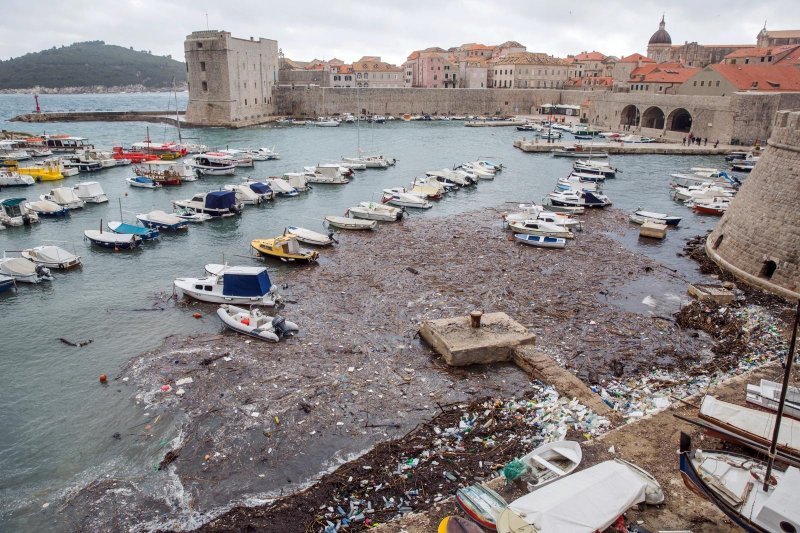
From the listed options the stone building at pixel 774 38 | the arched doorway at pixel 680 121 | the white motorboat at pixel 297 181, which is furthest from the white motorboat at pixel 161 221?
the stone building at pixel 774 38

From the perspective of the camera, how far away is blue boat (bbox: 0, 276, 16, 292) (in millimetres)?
19531

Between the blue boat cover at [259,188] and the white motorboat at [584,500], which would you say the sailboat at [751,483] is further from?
the blue boat cover at [259,188]

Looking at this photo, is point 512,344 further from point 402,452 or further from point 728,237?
point 728,237

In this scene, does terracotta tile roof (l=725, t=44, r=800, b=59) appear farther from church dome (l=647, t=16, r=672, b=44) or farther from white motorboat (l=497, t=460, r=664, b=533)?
white motorboat (l=497, t=460, r=664, b=533)

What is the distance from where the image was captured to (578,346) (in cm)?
1487

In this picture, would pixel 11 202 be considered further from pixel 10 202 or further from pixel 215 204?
pixel 215 204

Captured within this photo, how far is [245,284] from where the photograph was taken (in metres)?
17.9

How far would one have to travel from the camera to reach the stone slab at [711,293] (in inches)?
678

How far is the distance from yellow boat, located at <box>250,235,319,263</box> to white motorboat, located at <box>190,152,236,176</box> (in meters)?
23.9

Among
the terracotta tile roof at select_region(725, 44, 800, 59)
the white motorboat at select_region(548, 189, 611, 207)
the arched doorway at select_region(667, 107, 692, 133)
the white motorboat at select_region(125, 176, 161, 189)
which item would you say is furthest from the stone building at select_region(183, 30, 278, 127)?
the terracotta tile roof at select_region(725, 44, 800, 59)

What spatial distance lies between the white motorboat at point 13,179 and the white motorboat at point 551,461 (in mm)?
43518

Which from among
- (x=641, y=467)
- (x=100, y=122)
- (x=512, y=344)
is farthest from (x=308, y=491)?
(x=100, y=122)

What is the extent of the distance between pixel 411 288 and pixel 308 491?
10880 millimetres

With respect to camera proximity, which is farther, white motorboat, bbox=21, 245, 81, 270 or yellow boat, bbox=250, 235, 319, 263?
yellow boat, bbox=250, 235, 319, 263
